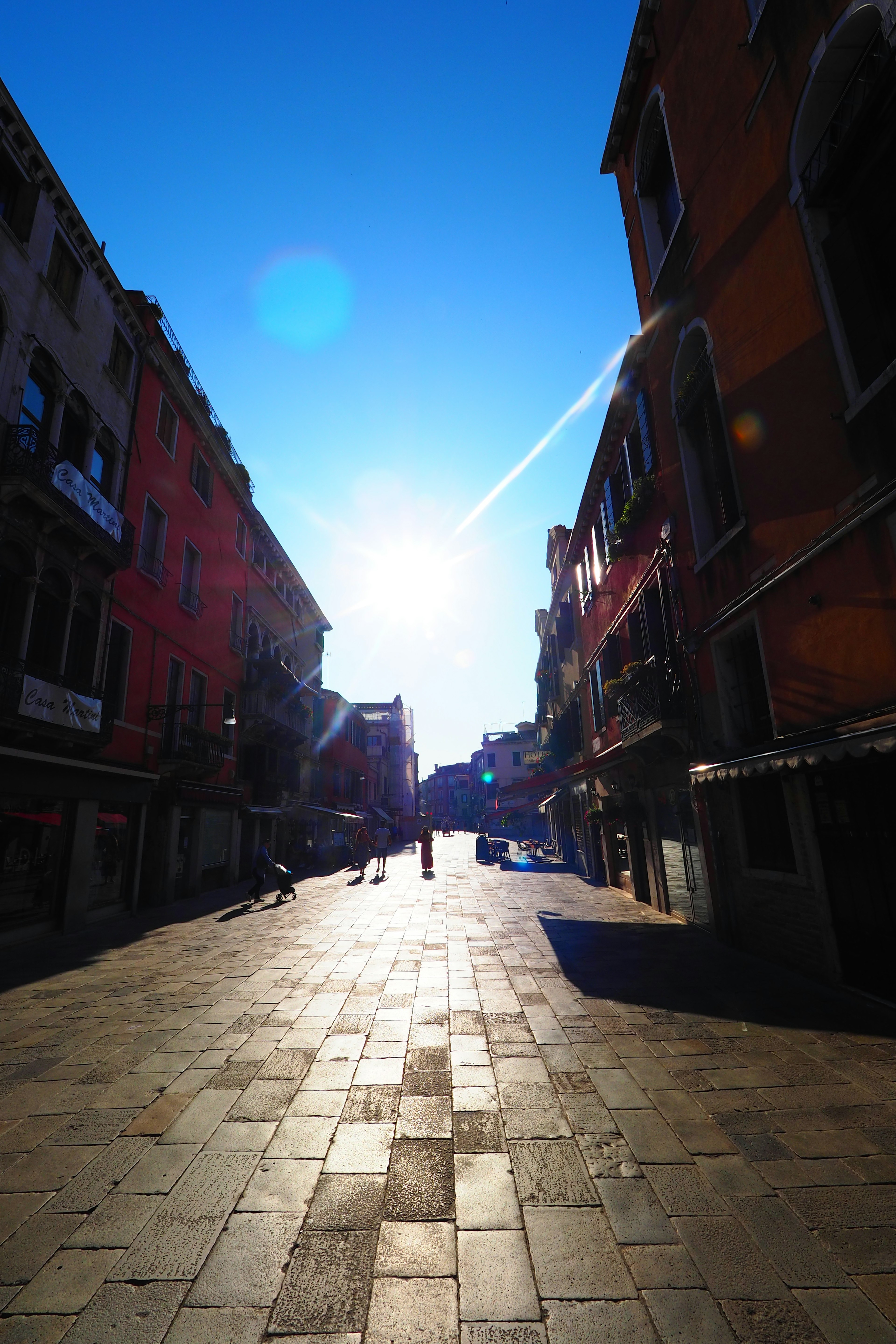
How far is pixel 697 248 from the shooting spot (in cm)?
942

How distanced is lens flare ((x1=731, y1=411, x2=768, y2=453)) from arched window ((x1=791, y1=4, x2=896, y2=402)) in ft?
4.91

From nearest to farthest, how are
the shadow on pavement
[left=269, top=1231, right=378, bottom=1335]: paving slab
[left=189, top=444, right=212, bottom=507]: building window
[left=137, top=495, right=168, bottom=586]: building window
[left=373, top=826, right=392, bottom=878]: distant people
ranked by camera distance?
[left=269, top=1231, right=378, bottom=1335]: paving slab < the shadow on pavement < [left=137, top=495, right=168, bottom=586]: building window < [left=189, top=444, right=212, bottom=507]: building window < [left=373, top=826, right=392, bottom=878]: distant people

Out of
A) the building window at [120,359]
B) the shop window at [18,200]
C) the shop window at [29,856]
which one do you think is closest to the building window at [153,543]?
the building window at [120,359]

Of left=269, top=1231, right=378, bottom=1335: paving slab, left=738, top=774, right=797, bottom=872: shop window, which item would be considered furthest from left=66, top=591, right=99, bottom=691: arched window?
left=738, top=774, right=797, bottom=872: shop window

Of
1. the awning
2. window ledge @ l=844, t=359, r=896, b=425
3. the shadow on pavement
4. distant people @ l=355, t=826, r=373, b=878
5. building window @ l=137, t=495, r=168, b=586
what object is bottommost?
the shadow on pavement

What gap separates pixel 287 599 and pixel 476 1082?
28.2 meters

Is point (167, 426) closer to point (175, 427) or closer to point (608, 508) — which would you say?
point (175, 427)

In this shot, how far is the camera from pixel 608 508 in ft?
52.6

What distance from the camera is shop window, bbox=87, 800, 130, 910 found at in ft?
41.4

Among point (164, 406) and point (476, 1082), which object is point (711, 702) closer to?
point (476, 1082)

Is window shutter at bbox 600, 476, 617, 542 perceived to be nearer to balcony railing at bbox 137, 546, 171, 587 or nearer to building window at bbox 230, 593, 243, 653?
balcony railing at bbox 137, 546, 171, 587

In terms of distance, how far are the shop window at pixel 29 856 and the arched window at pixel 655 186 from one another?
1528 cm

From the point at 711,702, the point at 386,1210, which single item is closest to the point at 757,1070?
the point at 386,1210

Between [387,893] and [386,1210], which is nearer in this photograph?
[386,1210]
